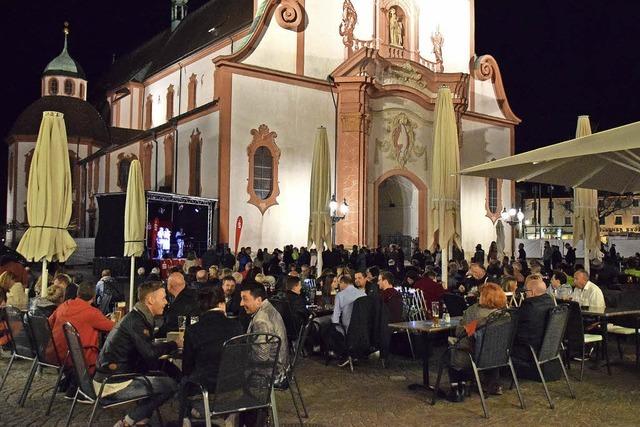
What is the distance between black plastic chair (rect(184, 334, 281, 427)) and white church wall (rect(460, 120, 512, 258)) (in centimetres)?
2542

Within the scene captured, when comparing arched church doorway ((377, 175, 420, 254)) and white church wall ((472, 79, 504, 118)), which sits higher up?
white church wall ((472, 79, 504, 118))

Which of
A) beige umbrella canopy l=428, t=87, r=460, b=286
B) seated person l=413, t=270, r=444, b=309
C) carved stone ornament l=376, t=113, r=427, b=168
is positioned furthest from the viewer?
carved stone ornament l=376, t=113, r=427, b=168

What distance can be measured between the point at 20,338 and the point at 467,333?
16.1 feet

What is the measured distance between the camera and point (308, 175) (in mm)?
25484

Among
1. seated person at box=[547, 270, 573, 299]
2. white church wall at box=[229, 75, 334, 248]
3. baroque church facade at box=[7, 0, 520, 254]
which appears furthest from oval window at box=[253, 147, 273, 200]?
seated person at box=[547, 270, 573, 299]

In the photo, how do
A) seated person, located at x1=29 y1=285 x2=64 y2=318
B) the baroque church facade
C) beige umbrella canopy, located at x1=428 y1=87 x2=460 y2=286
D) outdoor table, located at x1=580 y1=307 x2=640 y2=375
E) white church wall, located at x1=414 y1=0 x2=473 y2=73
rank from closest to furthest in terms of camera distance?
seated person, located at x1=29 y1=285 x2=64 y2=318
outdoor table, located at x1=580 y1=307 x2=640 y2=375
beige umbrella canopy, located at x1=428 y1=87 x2=460 y2=286
the baroque church facade
white church wall, located at x1=414 y1=0 x2=473 y2=73

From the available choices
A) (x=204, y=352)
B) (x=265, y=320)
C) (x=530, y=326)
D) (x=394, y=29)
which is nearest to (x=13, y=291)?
(x=265, y=320)

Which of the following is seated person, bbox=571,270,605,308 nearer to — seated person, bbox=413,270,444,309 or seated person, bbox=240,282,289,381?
seated person, bbox=413,270,444,309

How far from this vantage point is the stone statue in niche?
2812 centimetres

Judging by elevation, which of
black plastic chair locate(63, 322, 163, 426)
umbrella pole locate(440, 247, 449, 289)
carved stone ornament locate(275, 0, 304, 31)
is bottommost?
black plastic chair locate(63, 322, 163, 426)

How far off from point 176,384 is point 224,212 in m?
17.9

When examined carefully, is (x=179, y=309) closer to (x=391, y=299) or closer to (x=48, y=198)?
(x=48, y=198)

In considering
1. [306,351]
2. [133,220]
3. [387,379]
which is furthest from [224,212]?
[387,379]

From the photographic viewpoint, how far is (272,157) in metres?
24.6
